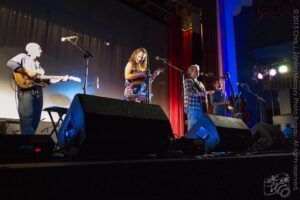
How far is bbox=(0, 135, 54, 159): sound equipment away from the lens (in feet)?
5.42

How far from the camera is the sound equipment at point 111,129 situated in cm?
169

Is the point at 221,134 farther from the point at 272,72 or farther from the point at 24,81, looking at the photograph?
the point at 272,72

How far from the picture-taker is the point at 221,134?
8.91 ft

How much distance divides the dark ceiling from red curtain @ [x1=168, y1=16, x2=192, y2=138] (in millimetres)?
324

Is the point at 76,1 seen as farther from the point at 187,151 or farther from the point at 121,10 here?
the point at 187,151

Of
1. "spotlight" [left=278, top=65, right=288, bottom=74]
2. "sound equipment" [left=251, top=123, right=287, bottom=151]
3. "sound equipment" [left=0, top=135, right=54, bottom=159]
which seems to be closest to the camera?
"sound equipment" [left=0, top=135, right=54, bottom=159]

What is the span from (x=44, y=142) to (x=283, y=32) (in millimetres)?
10151

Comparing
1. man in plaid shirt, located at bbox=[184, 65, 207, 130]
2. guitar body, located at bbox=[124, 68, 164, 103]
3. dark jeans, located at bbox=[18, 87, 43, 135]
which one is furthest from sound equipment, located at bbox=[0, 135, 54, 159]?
man in plaid shirt, located at bbox=[184, 65, 207, 130]

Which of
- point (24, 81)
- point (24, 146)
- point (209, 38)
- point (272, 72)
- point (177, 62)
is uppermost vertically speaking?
point (209, 38)

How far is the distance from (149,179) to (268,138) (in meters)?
2.86

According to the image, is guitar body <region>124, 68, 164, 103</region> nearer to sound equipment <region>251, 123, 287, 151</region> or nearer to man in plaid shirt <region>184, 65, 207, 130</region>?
man in plaid shirt <region>184, 65, 207, 130</region>

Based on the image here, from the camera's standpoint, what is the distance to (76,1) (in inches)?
238

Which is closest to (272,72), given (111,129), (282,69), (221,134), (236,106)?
(282,69)

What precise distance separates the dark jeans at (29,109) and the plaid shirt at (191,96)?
2.15m
